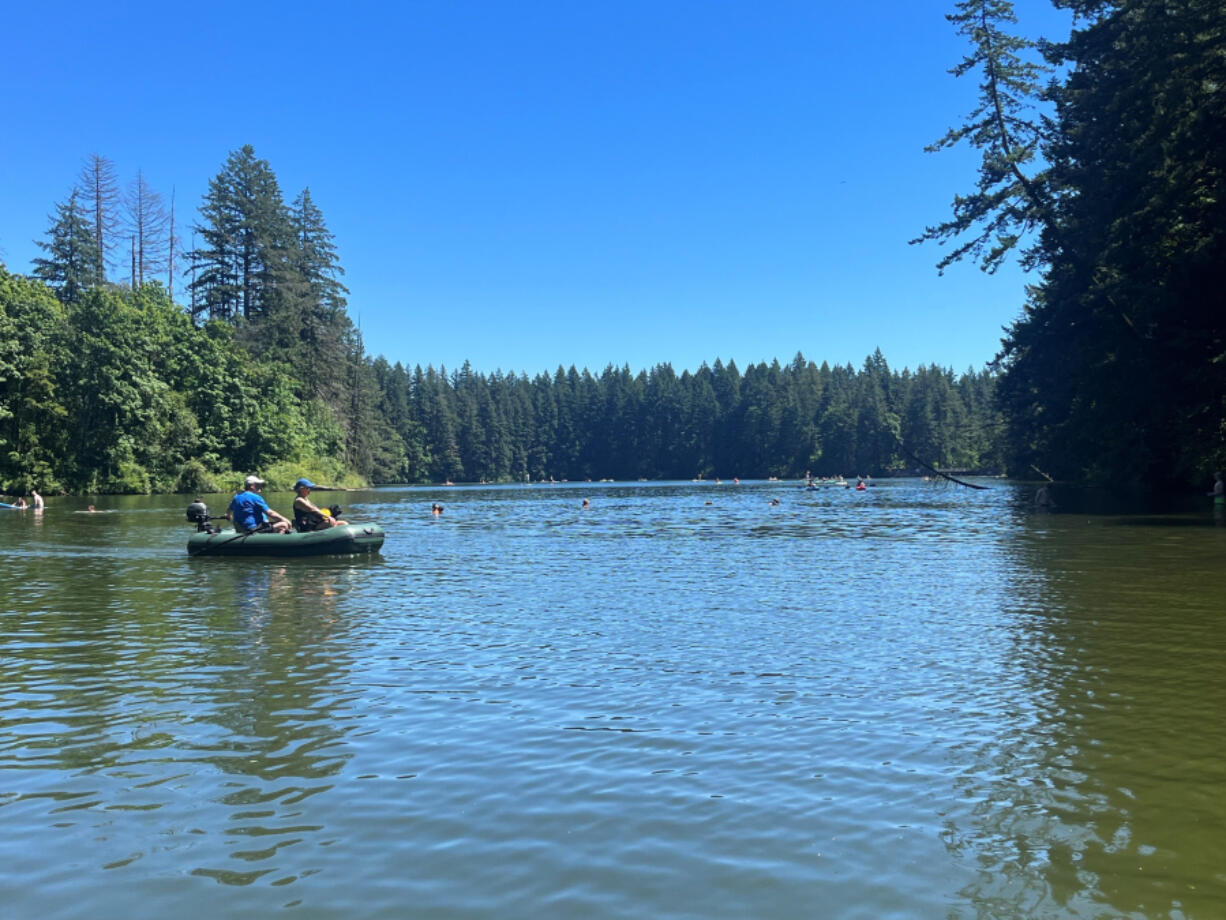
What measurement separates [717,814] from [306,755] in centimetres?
331

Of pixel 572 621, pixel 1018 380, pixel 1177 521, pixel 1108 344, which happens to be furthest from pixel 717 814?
pixel 1018 380

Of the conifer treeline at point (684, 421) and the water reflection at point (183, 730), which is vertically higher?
the conifer treeline at point (684, 421)

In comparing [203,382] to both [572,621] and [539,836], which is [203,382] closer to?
[572,621]

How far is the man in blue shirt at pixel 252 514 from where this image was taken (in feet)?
76.7

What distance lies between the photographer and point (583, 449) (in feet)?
579

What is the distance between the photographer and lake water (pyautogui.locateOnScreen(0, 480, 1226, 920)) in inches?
200

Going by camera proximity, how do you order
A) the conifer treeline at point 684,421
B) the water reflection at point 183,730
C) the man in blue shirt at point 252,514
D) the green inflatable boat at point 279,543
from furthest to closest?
1. the conifer treeline at point 684,421
2. the man in blue shirt at point 252,514
3. the green inflatable boat at point 279,543
4. the water reflection at point 183,730

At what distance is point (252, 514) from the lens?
928 inches

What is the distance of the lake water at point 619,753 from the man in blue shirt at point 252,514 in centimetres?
629

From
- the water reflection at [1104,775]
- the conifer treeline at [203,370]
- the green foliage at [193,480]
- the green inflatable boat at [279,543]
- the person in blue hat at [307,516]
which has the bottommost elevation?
the water reflection at [1104,775]

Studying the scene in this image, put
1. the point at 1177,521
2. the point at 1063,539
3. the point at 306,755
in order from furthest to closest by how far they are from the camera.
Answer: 1. the point at 1177,521
2. the point at 1063,539
3. the point at 306,755

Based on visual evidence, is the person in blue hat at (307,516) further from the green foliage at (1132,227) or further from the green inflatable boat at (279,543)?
the green foliage at (1132,227)

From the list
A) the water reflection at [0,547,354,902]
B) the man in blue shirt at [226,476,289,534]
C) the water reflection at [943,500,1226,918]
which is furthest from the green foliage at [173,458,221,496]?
the water reflection at [943,500,1226,918]

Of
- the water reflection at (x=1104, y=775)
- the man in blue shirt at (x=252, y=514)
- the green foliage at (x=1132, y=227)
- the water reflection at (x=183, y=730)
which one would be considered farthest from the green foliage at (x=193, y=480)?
the water reflection at (x=1104, y=775)
